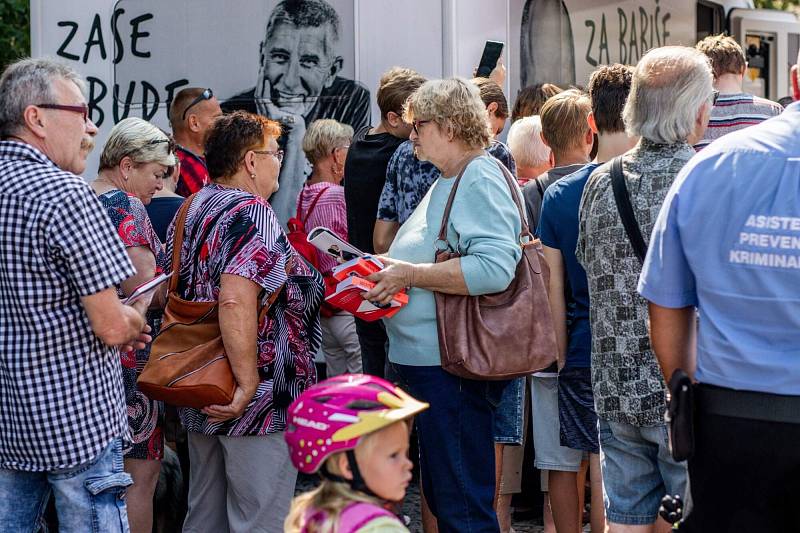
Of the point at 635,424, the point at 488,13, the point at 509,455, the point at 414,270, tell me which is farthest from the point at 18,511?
the point at 488,13

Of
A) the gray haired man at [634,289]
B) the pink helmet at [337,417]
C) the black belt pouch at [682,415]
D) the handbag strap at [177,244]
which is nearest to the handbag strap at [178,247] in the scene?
the handbag strap at [177,244]

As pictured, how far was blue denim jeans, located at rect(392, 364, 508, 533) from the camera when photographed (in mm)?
3668

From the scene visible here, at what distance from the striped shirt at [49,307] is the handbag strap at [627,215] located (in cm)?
140

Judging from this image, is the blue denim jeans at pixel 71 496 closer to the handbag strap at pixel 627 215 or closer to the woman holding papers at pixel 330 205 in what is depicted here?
the handbag strap at pixel 627 215

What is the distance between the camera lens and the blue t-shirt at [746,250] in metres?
2.52

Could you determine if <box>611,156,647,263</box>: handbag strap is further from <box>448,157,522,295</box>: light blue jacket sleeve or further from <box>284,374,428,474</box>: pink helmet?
<box>284,374,428,474</box>: pink helmet

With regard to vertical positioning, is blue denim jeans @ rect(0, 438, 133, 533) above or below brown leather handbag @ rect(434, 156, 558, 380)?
below

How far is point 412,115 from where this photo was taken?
3932 millimetres

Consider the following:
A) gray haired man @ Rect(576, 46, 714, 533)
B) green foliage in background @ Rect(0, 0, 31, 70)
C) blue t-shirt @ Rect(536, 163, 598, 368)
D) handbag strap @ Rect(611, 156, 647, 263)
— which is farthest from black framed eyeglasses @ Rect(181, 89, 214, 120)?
green foliage in background @ Rect(0, 0, 31, 70)

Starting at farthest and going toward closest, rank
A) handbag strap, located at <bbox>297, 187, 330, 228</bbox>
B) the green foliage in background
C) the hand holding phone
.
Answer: the green foliage in background → handbag strap, located at <bbox>297, 187, 330, 228</bbox> → the hand holding phone

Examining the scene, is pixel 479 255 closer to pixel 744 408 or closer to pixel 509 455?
pixel 744 408

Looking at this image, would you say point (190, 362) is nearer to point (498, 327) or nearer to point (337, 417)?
point (498, 327)

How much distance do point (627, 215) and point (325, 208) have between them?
2554mm

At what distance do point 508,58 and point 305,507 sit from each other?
3.55 metres
